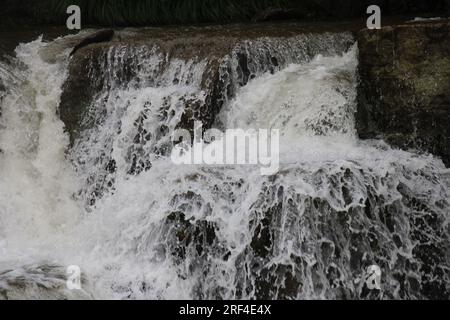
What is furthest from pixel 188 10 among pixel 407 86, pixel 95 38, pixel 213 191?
pixel 213 191

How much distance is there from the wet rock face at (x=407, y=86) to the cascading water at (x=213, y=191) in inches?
8.5

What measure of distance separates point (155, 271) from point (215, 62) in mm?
2784

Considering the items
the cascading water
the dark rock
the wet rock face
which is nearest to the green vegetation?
the dark rock

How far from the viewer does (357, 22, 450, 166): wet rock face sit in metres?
6.64

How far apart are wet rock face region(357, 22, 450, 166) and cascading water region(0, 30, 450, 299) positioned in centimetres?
22

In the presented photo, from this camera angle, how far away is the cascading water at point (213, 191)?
5133 millimetres

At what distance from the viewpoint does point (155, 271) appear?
539 cm

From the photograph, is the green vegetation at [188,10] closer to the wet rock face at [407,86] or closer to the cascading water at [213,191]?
the cascading water at [213,191]

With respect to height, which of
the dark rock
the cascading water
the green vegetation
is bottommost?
the cascading water

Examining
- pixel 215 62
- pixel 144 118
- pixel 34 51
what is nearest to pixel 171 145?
pixel 144 118

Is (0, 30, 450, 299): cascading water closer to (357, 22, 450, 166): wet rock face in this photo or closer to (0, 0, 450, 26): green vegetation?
(357, 22, 450, 166): wet rock face

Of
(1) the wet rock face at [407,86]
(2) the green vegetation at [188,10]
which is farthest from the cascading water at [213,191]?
(2) the green vegetation at [188,10]
